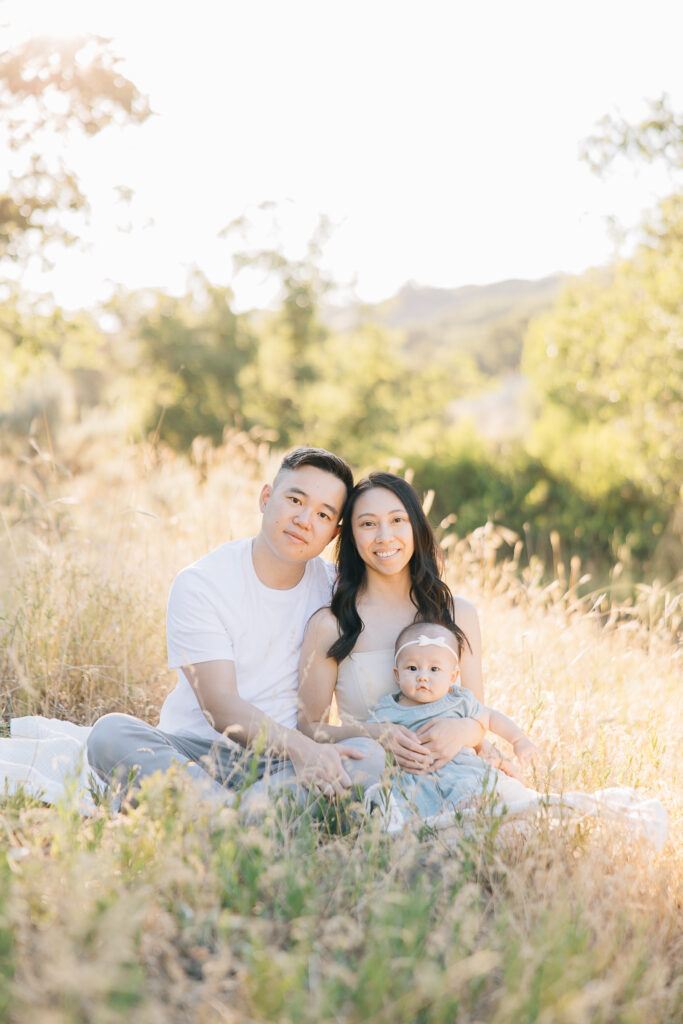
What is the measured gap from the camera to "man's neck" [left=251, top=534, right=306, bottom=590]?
11.5ft

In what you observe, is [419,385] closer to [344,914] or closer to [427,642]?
[427,642]

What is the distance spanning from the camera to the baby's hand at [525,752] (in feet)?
10.7

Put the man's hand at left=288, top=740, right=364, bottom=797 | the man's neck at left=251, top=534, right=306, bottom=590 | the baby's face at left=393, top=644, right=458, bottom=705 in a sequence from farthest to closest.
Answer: the man's neck at left=251, top=534, right=306, bottom=590
the baby's face at left=393, top=644, right=458, bottom=705
the man's hand at left=288, top=740, right=364, bottom=797

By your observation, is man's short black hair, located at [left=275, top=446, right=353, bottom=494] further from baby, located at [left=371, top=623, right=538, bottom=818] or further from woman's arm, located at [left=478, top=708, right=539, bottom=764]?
A: woman's arm, located at [left=478, top=708, right=539, bottom=764]

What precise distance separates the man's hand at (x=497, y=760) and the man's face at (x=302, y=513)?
38.6 inches

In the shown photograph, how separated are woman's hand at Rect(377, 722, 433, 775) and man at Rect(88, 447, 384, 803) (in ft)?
0.25

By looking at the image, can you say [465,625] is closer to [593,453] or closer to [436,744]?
[436,744]

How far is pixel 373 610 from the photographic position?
3.52m

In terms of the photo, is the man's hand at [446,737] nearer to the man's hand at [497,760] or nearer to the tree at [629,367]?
the man's hand at [497,760]

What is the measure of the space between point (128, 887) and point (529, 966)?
970 mm

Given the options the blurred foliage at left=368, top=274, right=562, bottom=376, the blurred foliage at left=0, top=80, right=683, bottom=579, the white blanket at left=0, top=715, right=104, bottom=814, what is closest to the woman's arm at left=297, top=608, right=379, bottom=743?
the white blanket at left=0, top=715, right=104, bottom=814

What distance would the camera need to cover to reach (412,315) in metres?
88.6

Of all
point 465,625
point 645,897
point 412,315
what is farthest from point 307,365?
point 412,315

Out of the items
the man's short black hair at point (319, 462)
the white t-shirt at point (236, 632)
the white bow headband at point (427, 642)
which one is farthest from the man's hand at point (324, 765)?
the man's short black hair at point (319, 462)
